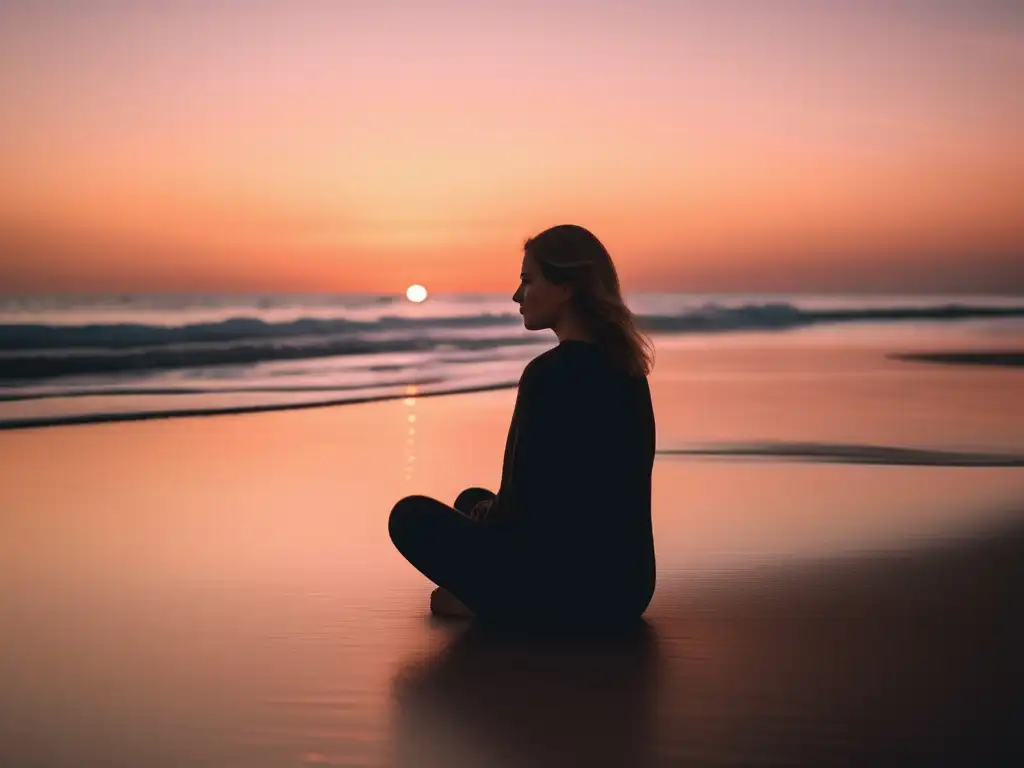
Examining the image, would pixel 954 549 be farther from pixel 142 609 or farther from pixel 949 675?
pixel 142 609

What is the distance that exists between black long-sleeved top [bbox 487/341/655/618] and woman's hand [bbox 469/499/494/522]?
0.18 meters

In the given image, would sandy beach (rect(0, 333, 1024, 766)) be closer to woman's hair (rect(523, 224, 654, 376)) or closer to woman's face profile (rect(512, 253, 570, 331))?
woman's hair (rect(523, 224, 654, 376))

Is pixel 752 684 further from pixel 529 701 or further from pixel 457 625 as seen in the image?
pixel 457 625

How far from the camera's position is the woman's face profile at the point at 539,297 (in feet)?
12.5

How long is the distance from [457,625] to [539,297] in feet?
3.59

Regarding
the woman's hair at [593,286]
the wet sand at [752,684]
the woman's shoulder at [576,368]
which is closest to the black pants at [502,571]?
the wet sand at [752,684]

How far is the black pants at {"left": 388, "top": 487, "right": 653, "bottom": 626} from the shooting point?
3.79 meters

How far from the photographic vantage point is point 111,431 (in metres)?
8.88

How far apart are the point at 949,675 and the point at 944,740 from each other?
0.57 meters

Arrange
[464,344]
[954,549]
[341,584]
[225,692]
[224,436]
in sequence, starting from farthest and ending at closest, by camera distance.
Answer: [464,344] < [224,436] < [954,549] < [341,584] < [225,692]

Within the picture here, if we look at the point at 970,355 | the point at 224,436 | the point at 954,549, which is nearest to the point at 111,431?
the point at 224,436

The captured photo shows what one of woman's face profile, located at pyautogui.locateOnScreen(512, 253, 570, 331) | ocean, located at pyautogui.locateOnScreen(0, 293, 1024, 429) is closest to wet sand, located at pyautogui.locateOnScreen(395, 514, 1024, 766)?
woman's face profile, located at pyautogui.locateOnScreen(512, 253, 570, 331)

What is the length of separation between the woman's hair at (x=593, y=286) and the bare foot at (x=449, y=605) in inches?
38.3

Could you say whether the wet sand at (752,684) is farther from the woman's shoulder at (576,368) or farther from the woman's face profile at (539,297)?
the woman's face profile at (539,297)
